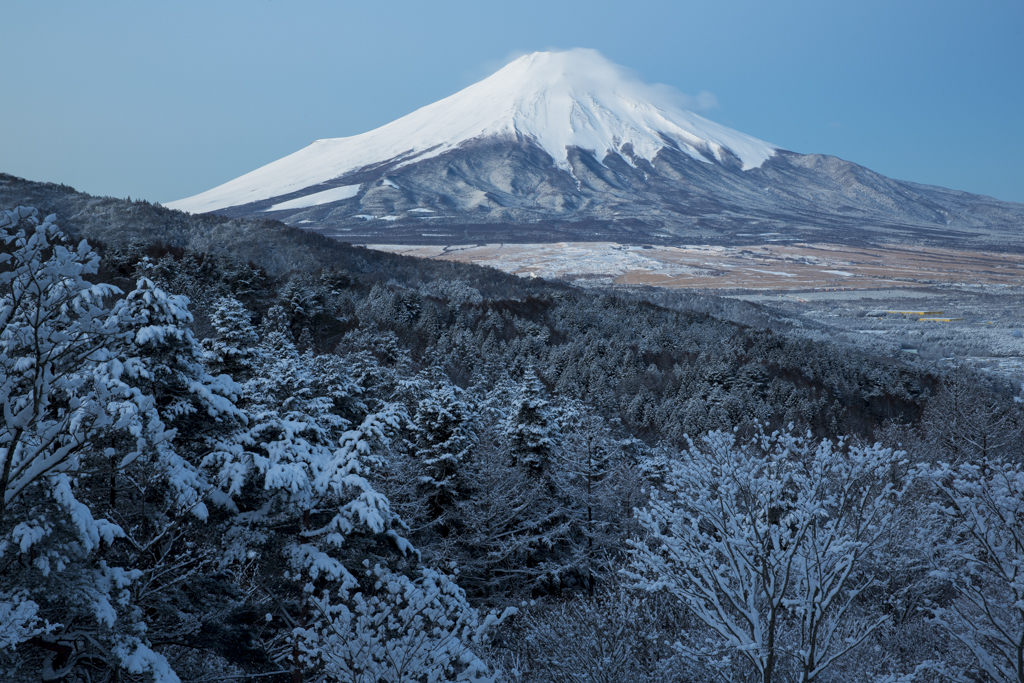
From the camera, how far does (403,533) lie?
32.6 ft

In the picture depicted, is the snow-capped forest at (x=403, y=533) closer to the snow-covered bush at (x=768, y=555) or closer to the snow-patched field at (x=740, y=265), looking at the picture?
the snow-covered bush at (x=768, y=555)

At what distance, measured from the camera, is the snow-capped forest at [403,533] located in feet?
17.5

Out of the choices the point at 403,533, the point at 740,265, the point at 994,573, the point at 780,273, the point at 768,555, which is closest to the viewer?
the point at 768,555

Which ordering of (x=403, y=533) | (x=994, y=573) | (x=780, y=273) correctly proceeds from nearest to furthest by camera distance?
(x=994, y=573) → (x=403, y=533) → (x=780, y=273)

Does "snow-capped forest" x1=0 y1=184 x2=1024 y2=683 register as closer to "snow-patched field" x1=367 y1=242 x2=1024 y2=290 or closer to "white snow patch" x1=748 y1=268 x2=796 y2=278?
"snow-patched field" x1=367 y1=242 x2=1024 y2=290

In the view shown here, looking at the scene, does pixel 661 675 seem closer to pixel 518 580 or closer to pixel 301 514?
pixel 301 514

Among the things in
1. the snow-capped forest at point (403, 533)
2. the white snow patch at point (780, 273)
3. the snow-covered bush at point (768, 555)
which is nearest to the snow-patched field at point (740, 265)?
the white snow patch at point (780, 273)

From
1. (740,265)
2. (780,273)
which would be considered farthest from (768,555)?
(740,265)

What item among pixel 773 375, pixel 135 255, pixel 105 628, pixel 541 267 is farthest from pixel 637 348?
pixel 541 267

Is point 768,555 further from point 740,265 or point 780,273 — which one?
point 740,265

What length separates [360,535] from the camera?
23.3ft

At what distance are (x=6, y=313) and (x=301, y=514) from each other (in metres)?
3.46

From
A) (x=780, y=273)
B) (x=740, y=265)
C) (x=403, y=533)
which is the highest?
(x=740, y=265)

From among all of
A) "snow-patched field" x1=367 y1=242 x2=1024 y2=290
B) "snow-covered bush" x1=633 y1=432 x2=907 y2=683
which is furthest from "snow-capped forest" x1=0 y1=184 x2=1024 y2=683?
"snow-patched field" x1=367 y1=242 x2=1024 y2=290
